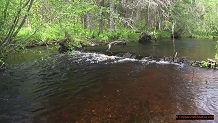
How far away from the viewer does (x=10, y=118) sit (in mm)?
10266

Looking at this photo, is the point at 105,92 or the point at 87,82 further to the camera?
the point at 87,82

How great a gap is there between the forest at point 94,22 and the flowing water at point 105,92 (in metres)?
2.40

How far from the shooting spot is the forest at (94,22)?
12625 mm

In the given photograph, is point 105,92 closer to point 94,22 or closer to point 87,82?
point 87,82

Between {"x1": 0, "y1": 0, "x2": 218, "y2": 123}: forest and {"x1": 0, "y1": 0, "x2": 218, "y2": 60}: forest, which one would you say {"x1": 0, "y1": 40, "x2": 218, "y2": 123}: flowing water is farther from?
{"x1": 0, "y1": 0, "x2": 218, "y2": 60}: forest

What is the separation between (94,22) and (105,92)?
3706cm

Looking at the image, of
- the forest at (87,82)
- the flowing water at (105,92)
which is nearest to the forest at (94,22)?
the forest at (87,82)

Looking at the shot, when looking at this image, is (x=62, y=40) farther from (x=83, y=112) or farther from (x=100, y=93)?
(x=83, y=112)

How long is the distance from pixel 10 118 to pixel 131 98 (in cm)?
587

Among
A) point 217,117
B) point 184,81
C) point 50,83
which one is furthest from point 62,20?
point 217,117

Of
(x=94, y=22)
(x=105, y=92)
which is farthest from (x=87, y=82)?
(x=94, y=22)

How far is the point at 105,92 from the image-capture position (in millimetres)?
13539

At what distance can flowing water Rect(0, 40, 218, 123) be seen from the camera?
10.4 m

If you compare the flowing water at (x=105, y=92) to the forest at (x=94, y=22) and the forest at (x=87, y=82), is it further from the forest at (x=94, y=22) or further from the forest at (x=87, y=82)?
the forest at (x=94, y=22)
